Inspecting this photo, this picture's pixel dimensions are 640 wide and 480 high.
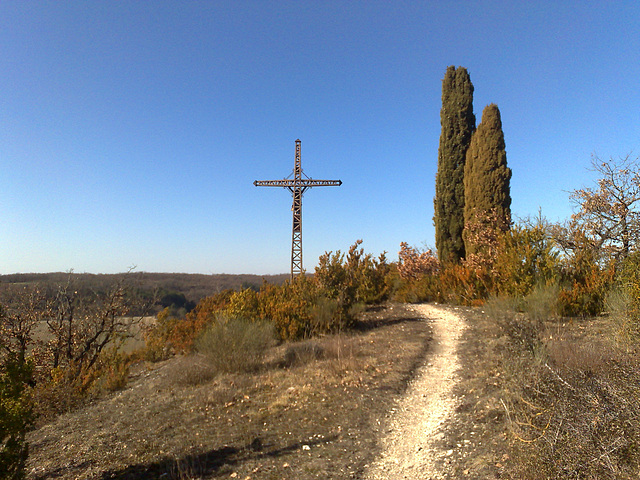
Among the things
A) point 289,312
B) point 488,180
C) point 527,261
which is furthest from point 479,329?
point 488,180

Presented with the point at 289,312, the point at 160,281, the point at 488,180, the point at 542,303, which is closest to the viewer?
the point at 542,303

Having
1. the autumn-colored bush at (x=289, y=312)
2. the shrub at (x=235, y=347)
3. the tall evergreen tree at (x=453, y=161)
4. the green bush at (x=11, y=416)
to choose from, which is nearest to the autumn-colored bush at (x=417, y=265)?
the tall evergreen tree at (x=453, y=161)

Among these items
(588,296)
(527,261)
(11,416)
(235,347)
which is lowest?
(235,347)

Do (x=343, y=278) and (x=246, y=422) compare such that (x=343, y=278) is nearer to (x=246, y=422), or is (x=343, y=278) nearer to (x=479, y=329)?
(x=479, y=329)

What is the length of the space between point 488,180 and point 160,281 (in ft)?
119

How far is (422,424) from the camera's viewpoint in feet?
15.9

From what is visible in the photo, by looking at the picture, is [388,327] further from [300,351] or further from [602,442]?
[602,442]

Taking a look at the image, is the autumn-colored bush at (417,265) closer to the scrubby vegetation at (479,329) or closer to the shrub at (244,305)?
the scrubby vegetation at (479,329)

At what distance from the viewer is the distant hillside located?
11.1 meters

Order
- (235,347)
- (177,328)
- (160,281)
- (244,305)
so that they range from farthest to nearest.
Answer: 1. (160,281)
2. (177,328)
3. (244,305)
4. (235,347)

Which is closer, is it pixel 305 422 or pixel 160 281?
pixel 305 422

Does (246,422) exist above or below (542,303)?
below

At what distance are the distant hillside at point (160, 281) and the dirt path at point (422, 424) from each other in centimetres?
576

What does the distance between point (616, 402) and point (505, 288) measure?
8494 millimetres
